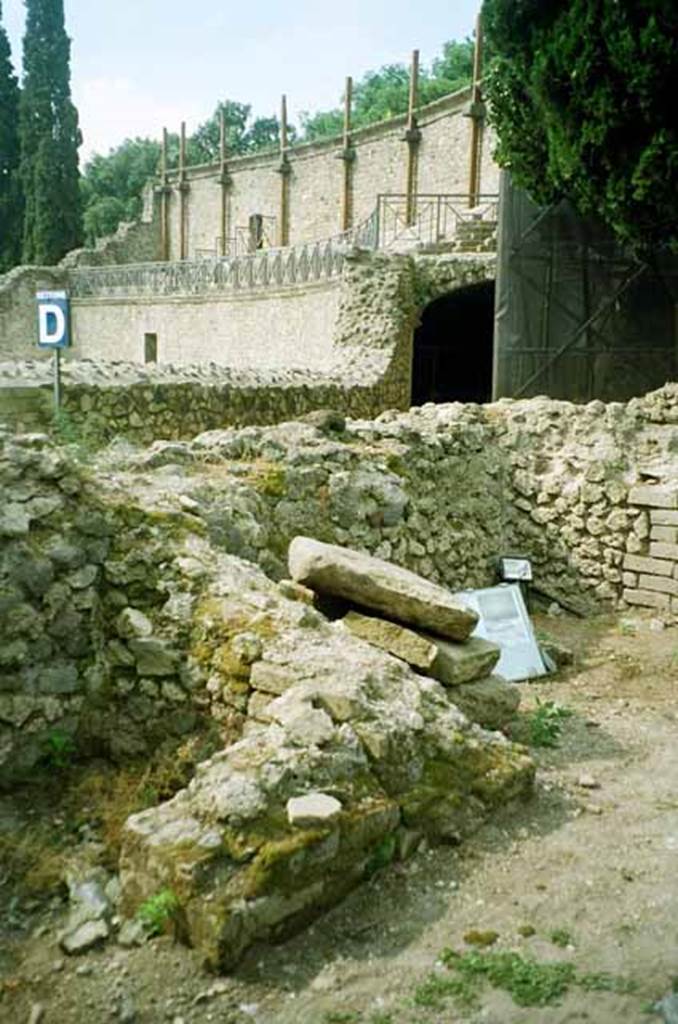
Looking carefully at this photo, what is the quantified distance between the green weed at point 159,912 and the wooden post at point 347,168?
115 feet

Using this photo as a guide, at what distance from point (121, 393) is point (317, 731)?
22.4 ft

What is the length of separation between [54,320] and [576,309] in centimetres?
764

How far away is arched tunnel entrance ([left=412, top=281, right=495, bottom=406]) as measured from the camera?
20.2m

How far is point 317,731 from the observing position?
393 centimetres

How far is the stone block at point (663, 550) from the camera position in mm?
8625

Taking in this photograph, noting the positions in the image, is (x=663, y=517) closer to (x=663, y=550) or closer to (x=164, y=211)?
(x=663, y=550)

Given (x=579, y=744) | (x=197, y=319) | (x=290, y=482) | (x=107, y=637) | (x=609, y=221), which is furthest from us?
(x=197, y=319)

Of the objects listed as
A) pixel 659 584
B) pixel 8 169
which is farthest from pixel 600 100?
pixel 8 169

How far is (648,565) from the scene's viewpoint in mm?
8766

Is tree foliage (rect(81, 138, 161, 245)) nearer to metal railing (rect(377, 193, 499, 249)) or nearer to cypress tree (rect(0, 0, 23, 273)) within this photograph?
cypress tree (rect(0, 0, 23, 273))

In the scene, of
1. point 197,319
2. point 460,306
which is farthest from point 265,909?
point 197,319

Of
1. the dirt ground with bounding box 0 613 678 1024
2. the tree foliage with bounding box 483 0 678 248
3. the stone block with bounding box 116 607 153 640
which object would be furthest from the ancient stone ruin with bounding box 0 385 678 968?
the tree foliage with bounding box 483 0 678 248

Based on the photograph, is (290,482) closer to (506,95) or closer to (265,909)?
(265,909)

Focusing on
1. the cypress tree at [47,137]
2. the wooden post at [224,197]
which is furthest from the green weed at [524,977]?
the wooden post at [224,197]
